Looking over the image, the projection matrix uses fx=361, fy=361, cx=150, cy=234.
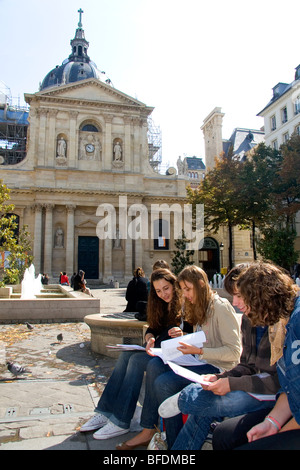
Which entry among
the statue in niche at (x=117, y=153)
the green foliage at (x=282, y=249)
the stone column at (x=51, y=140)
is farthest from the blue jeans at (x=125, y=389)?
the statue in niche at (x=117, y=153)

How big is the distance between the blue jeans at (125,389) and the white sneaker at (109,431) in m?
0.05

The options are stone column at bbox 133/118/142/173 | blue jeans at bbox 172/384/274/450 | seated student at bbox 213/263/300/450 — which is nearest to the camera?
seated student at bbox 213/263/300/450

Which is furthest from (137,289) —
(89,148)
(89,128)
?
(89,128)

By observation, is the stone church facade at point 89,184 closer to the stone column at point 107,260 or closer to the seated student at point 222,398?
the stone column at point 107,260

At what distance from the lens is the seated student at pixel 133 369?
11.5ft

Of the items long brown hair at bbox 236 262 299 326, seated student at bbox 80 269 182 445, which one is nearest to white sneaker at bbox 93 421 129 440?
seated student at bbox 80 269 182 445

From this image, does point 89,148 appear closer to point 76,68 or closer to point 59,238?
point 59,238

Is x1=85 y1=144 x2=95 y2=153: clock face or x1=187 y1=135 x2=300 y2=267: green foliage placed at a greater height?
x1=85 y1=144 x2=95 y2=153: clock face

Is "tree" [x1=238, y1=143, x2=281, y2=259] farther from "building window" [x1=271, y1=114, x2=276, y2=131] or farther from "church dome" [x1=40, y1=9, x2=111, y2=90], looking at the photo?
"church dome" [x1=40, y1=9, x2=111, y2=90]

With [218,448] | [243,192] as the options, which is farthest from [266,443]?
[243,192]

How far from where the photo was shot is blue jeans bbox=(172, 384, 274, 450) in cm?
251

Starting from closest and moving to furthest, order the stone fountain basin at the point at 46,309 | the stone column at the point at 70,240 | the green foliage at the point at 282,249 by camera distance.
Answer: the stone fountain basin at the point at 46,309, the green foliage at the point at 282,249, the stone column at the point at 70,240

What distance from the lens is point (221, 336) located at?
10.7ft

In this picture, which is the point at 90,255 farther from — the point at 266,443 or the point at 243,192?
the point at 266,443
